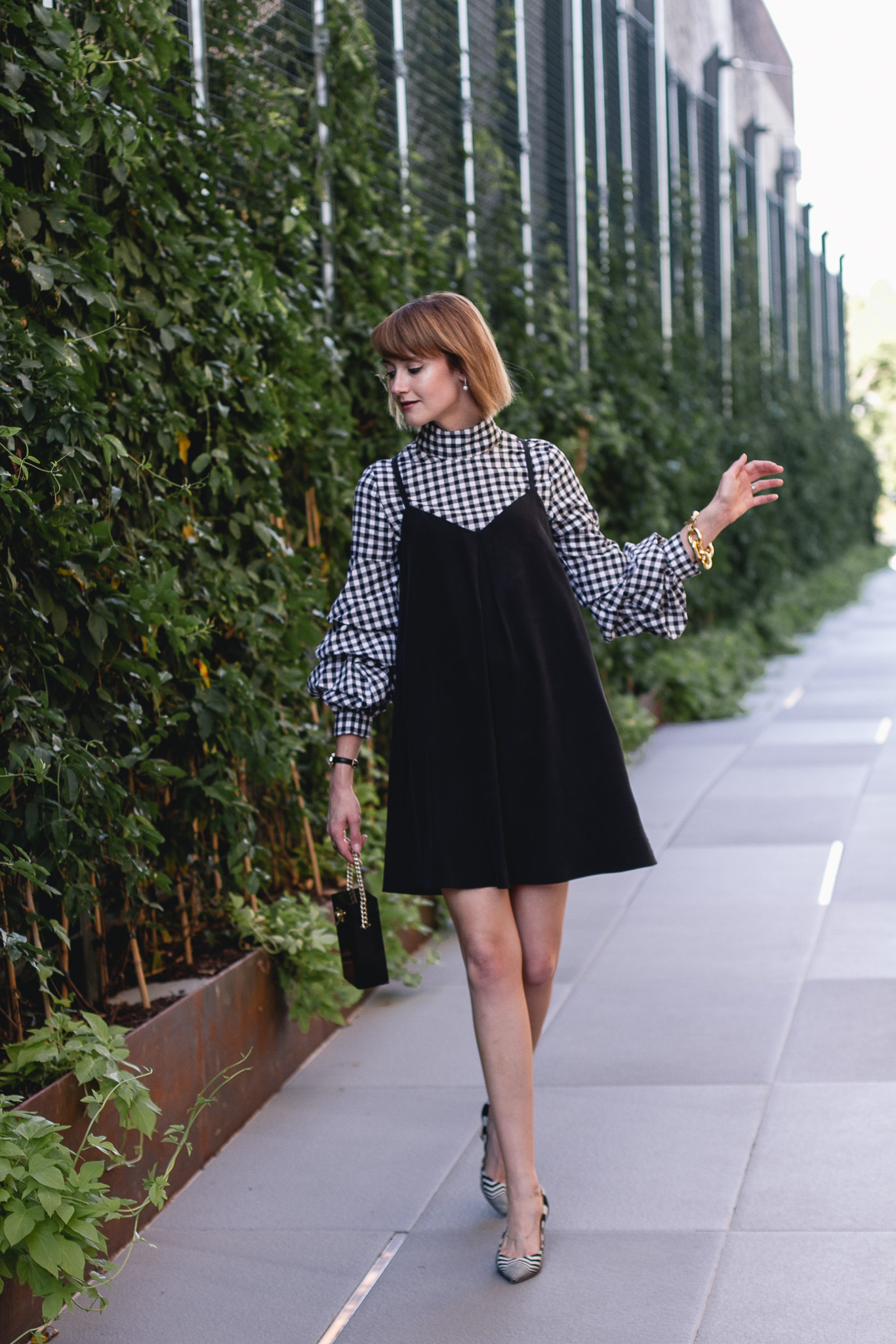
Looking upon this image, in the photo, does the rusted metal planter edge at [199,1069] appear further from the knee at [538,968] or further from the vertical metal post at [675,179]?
the vertical metal post at [675,179]

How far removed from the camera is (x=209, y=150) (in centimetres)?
395

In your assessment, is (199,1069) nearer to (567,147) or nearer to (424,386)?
(424,386)

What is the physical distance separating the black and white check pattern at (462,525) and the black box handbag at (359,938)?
0.30 metres

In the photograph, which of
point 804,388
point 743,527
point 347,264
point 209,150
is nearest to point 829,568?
point 804,388

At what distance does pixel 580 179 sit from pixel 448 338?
7.06m

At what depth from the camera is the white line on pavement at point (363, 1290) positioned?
255cm

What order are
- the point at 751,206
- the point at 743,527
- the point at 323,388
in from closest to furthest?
1. the point at 323,388
2. the point at 743,527
3. the point at 751,206

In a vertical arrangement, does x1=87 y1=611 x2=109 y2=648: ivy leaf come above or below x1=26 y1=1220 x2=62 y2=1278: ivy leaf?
above

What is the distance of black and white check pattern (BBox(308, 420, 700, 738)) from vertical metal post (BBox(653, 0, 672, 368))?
870 centimetres

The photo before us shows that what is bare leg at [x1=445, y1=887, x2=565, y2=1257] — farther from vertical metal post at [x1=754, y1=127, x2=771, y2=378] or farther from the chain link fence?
vertical metal post at [x1=754, y1=127, x2=771, y2=378]

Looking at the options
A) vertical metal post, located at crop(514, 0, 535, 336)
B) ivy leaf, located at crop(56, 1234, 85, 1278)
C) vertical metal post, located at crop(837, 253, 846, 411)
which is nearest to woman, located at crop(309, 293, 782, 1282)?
ivy leaf, located at crop(56, 1234, 85, 1278)

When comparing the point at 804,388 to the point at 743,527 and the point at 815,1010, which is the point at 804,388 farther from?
the point at 815,1010

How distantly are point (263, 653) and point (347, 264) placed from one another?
1.79 metres

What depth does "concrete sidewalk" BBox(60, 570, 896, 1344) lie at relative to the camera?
2578 millimetres
